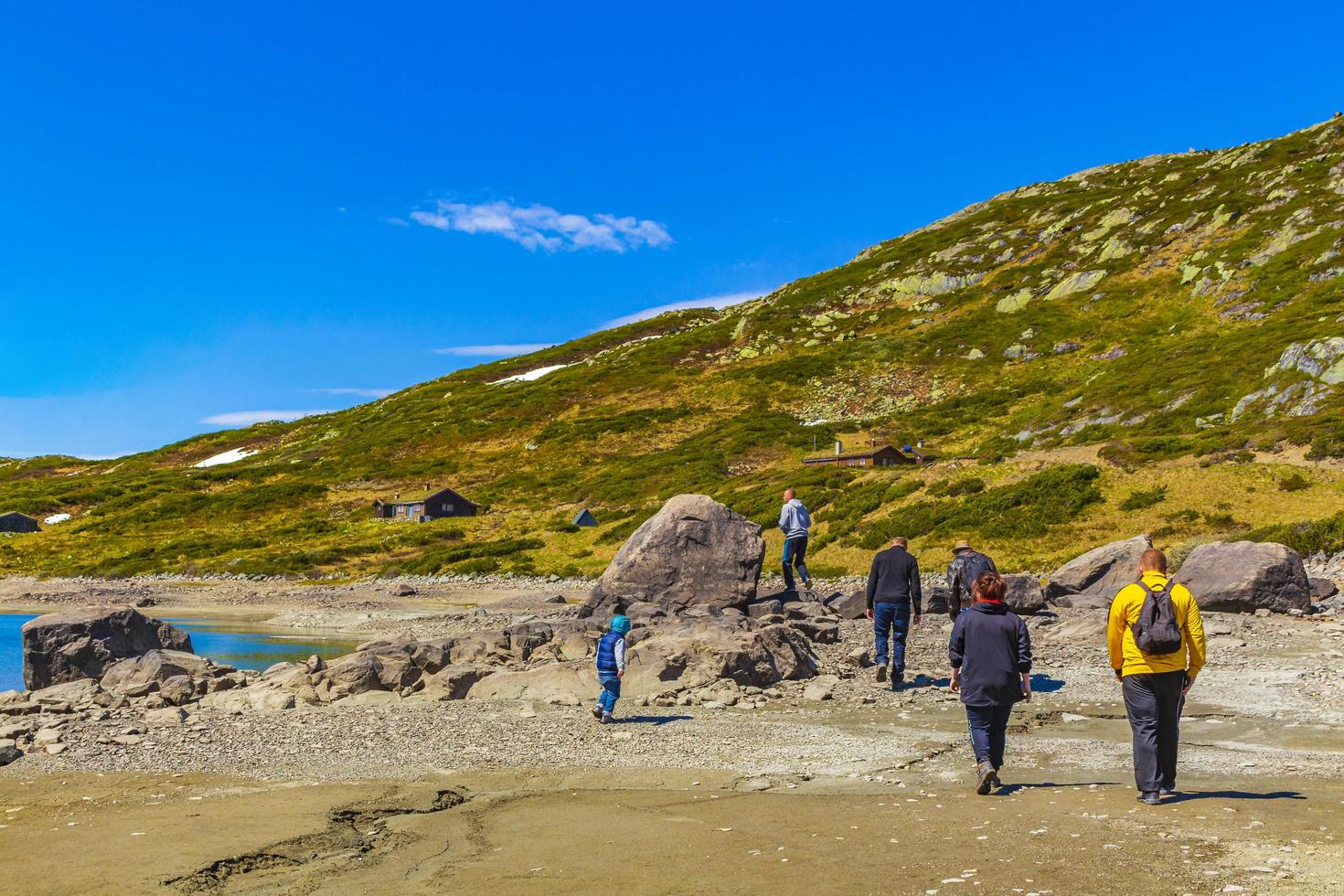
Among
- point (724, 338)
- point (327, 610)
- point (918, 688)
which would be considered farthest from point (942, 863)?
point (724, 338)

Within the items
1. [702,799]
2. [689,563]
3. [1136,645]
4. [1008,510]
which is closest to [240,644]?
[689,563]

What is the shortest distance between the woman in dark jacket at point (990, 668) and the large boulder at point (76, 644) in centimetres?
2081

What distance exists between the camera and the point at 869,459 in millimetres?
85938

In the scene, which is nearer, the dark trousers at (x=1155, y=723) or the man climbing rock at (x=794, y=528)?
the dark trousers at (x=1155, y=723)

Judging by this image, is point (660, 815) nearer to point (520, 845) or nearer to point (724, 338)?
point (520, 845)

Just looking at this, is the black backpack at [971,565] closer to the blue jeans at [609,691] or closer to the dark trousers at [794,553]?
the blue jeans at [609,691]

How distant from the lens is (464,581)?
5944 centimetres

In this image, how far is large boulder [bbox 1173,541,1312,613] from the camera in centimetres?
2664

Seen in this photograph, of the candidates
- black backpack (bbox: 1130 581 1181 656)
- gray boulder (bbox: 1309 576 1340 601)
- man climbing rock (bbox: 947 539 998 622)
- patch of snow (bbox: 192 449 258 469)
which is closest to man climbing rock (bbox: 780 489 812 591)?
man climbing rock (bbox: 947 539 998 622)

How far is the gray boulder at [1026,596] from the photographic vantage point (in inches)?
1113

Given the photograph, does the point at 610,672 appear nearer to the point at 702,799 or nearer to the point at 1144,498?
the point at 702,799

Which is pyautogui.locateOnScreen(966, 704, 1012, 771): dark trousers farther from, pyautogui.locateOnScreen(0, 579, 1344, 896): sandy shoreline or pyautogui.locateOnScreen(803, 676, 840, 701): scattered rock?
pyautogui.locateOnScreen(803, 676, 840, 701): scattered rock

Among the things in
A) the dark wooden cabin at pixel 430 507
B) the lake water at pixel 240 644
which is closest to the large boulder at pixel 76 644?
the lake water at pixel 240 644

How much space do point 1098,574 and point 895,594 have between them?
57.5 ft
